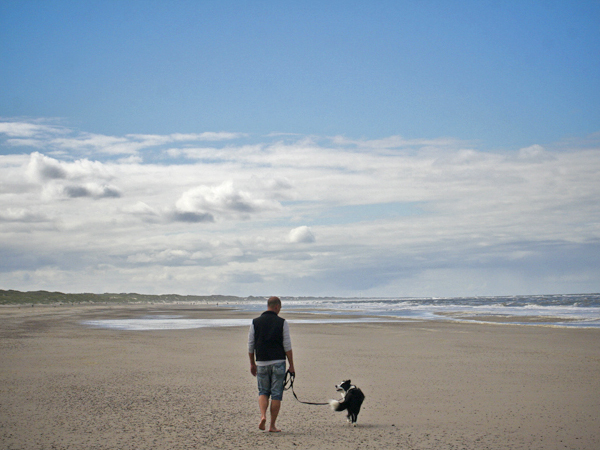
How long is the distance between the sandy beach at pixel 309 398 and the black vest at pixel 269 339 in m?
1.11

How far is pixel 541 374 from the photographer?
12.3 m

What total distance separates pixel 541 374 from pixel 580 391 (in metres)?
2.01

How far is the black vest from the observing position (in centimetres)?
757

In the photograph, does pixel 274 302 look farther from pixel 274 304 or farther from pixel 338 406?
pixel 338 406

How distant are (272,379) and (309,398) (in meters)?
2.63

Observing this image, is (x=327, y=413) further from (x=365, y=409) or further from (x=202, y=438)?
(x=202, y=438)

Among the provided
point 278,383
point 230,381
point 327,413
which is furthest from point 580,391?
point 230,381

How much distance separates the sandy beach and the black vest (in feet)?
3.64

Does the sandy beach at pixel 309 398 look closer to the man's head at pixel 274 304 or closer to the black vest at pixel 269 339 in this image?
the black vest at pixel 269 339

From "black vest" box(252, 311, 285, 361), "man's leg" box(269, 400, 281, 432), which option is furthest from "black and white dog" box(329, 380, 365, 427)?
"black vest" box(252, 311, 285, 361)

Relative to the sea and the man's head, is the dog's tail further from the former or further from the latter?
the sea

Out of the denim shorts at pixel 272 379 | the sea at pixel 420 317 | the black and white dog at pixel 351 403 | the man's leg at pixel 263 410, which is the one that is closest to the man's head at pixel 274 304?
the denim shorts at pixel 272 379

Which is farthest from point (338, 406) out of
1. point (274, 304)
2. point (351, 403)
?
point (274, 304)

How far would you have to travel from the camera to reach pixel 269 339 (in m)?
7.59
